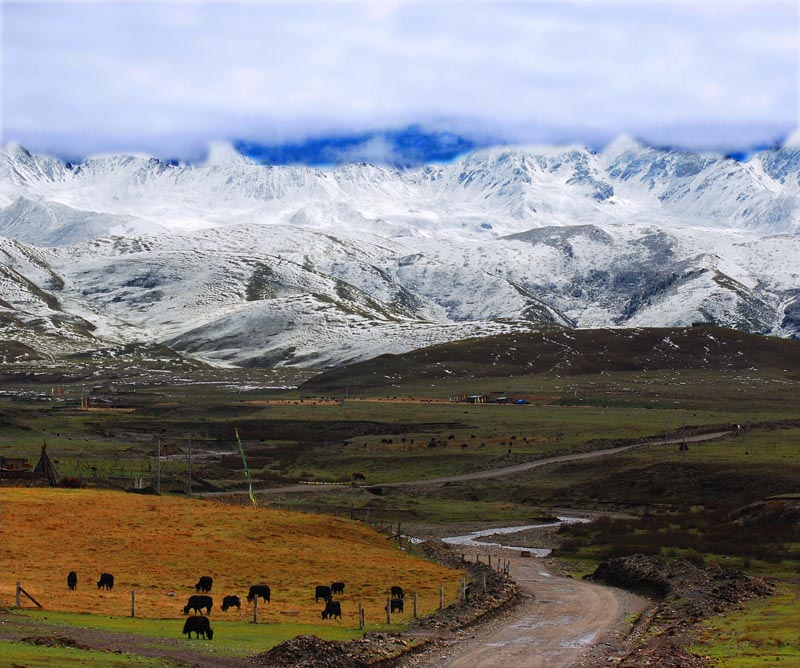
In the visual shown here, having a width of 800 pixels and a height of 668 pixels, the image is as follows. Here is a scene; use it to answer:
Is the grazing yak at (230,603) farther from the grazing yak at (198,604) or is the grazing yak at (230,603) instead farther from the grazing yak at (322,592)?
the grazing yak at (322,592)

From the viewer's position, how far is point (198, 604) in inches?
2013

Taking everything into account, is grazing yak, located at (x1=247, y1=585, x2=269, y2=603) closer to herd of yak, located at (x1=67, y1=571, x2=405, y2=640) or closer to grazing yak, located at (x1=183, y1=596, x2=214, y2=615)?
herd of yak, located at (x1=67, y1=571, x2=405, y2=640)

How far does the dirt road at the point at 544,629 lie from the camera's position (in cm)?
4503

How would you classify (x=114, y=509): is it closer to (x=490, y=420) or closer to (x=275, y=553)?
(x=275, y=553)

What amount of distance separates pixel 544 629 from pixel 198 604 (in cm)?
1501

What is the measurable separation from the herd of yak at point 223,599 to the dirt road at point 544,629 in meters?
5.57

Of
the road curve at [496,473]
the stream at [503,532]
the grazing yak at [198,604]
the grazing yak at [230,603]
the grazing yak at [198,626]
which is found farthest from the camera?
the road curve at [496,473]

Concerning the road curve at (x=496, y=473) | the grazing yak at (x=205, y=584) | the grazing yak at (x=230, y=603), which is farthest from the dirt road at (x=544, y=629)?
the road curve at (x=496, y=473)

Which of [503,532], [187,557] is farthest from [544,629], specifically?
[503,532]

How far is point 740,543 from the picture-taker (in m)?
84.4

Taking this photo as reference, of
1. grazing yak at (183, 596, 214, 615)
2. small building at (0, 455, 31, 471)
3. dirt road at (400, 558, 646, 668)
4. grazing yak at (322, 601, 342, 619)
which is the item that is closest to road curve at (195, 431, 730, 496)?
small building at (0, 455, 31, 471)

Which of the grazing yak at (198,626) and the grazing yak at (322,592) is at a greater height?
the grazing yak at (198,626)

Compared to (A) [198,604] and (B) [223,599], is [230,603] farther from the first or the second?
(A) [198,604]

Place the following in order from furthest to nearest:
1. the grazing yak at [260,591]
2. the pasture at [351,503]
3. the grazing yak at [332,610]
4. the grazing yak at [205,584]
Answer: the pasture at [351,503] → the grazing yak at [205,584] → the grazing yak at [260,591] → the grazing yak at [332,610]
